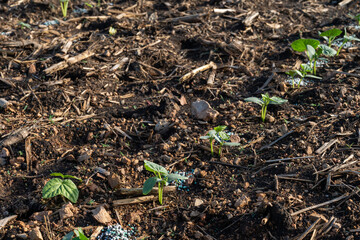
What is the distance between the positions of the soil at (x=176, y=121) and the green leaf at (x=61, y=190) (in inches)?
Answer: 4.3

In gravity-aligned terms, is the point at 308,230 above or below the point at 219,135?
below

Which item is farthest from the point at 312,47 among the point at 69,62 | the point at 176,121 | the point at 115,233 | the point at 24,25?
the point at 24,25

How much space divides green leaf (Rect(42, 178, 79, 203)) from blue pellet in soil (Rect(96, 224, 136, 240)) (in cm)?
26

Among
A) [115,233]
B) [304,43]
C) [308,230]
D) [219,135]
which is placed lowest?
[115,233]

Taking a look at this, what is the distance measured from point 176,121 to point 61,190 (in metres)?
1.19

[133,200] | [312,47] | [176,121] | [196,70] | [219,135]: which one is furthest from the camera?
[196,70]

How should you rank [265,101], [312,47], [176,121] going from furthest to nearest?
[312,47]
[176,121]
[265,101]

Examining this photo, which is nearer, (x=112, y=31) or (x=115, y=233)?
(x=115, y=233)

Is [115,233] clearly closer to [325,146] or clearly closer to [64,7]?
[325,146]

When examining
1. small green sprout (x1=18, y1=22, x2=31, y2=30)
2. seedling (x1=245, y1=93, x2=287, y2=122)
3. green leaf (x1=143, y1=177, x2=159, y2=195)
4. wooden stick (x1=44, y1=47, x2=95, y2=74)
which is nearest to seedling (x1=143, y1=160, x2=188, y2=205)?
green leaf (x1=143, y1=177, x2=159, y2=195)

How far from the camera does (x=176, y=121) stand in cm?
316

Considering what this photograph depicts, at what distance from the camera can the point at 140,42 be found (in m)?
4.28

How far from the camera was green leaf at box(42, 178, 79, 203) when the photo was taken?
226 cm

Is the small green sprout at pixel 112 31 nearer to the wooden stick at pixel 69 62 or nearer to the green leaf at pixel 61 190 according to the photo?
the wooden stick at pixel 69 62
